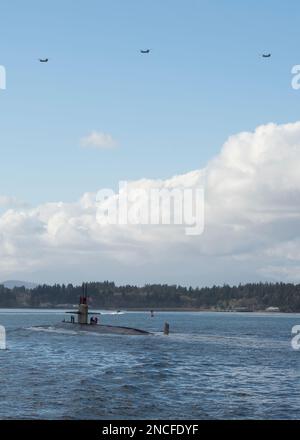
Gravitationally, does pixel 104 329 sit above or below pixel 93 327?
below

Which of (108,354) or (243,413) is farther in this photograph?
(108,354)

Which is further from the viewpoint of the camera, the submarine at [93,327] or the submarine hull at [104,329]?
the submarine at [93,327]

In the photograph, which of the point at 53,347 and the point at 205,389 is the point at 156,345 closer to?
the point at 53,347

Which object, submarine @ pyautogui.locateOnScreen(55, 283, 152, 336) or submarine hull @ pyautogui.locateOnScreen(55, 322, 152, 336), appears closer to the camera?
submarine hull @ pyautogui.locateOnScreen(55, 322, 152, 336)

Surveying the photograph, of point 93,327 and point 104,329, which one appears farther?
point 93,327

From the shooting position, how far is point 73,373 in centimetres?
7169

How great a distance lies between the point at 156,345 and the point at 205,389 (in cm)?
4880

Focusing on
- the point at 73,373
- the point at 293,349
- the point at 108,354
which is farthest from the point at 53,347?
the point at 293,349

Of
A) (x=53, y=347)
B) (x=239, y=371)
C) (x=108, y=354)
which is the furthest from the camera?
(x=53, y=347)
